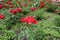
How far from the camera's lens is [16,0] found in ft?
20.8

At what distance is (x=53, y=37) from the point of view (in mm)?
3881

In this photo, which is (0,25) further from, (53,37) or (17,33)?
(53,37)

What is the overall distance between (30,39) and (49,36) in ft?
1.44

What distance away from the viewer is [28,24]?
3.58m

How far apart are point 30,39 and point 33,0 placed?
353cm

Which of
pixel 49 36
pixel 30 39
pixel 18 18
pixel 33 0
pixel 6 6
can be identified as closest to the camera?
pixel 30 39

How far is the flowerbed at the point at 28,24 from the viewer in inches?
145

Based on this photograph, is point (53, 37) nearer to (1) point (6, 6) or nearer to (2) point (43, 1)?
(1) point (6, 6)

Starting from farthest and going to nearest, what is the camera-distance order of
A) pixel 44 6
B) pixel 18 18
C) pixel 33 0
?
pixel 33 0
pixel 44 6
pixel 18 18

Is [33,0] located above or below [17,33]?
below

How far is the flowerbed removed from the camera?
12.1ft

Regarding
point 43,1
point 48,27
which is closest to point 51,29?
point 48,27

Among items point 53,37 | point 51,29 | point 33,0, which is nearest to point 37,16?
point 51,29

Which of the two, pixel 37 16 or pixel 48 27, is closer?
pixel 48 27
